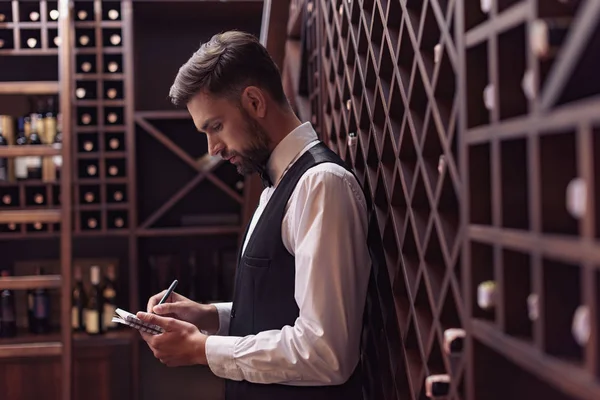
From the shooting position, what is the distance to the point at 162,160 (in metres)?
4.69

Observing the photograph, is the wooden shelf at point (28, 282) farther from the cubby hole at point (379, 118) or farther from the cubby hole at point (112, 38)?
the cubby hole at point (379, 118)

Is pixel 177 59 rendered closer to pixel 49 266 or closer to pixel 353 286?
pixel 49 266

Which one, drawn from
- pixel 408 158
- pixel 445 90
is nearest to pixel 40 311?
pixel 408 158

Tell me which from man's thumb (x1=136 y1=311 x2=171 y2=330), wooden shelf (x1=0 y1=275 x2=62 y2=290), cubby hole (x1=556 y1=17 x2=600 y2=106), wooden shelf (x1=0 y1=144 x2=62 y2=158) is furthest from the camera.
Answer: wooden shelf (x1=0 y1=144 x2=62 y2=158)

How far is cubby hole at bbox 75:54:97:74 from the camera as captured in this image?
14.0ft

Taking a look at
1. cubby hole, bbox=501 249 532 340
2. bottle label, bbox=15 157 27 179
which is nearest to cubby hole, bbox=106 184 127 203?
bottle label, bbox=15 157 27 179

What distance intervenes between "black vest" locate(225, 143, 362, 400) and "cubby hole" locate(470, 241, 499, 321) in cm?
62

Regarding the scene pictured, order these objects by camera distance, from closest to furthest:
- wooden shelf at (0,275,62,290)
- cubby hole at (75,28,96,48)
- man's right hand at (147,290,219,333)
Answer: man's right hand at (147,290,219,333) < wooden shelf at (0,275,62,290) < cubby hole at (75,28,96,48)

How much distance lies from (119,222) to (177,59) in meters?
1.18

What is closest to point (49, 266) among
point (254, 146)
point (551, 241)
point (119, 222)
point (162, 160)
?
point (119, 222)

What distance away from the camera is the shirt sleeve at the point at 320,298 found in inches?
55.2

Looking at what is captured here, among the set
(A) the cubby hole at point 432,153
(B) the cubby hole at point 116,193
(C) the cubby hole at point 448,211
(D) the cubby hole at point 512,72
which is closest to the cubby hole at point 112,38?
(B) the cubby hole at point 116,193

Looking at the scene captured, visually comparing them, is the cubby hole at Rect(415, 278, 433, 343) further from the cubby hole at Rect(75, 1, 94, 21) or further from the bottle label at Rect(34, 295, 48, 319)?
the cubby hole at Rect(75, 1, 94, 21)

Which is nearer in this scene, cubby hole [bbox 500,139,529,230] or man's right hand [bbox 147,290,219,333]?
cubby hole [bbox 500,139,529,230]
